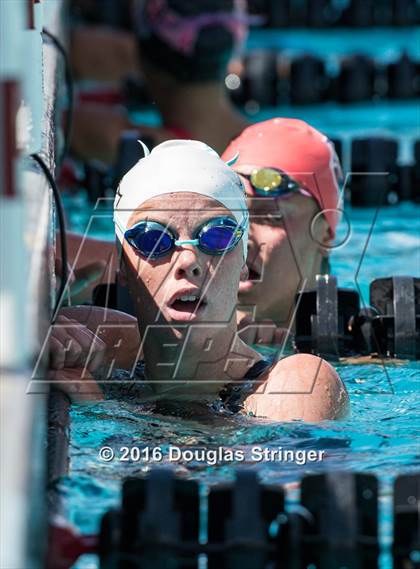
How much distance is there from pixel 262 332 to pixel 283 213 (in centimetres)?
34

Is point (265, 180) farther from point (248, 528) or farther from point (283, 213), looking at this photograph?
point (248, 528)

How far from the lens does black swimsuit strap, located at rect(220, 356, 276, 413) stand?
303cm

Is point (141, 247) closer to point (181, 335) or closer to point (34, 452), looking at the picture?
point (181, 335)

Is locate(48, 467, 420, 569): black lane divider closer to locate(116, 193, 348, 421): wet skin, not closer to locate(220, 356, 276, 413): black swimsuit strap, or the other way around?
locate(116, 193, 348, 421): wet skin

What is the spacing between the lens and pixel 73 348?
9.39 ft

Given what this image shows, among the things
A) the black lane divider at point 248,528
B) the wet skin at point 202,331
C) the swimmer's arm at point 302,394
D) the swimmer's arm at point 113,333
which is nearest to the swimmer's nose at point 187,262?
the wet skin at point 202,331

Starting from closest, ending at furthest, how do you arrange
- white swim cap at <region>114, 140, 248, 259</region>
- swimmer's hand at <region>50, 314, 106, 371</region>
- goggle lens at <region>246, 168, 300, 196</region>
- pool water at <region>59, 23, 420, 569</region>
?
pool water at <region>59, 23, 420, 569</region> → swimmer's hand at <region>50, 314, 106, 371</region> → white swim cap at <region>114, 140, 248, 259</region> → goggle lens at <region>246, 168, 300, 196</region>

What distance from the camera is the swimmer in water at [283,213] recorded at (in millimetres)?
3814

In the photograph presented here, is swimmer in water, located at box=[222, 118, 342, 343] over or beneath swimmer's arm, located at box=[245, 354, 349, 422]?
over

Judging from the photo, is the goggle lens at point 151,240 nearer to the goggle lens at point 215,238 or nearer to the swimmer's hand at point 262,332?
the goggle lens at point 215,238

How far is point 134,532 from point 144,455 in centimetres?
60

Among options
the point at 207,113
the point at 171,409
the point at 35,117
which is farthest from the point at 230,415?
the point at 207,113

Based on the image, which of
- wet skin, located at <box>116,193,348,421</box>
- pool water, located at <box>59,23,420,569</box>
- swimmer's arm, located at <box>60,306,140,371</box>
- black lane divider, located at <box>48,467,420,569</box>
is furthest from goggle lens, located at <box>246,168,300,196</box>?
black lane divider, located at <box>48,467,420,569</box>

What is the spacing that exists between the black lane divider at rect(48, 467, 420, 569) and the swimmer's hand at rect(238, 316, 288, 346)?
1.57m
